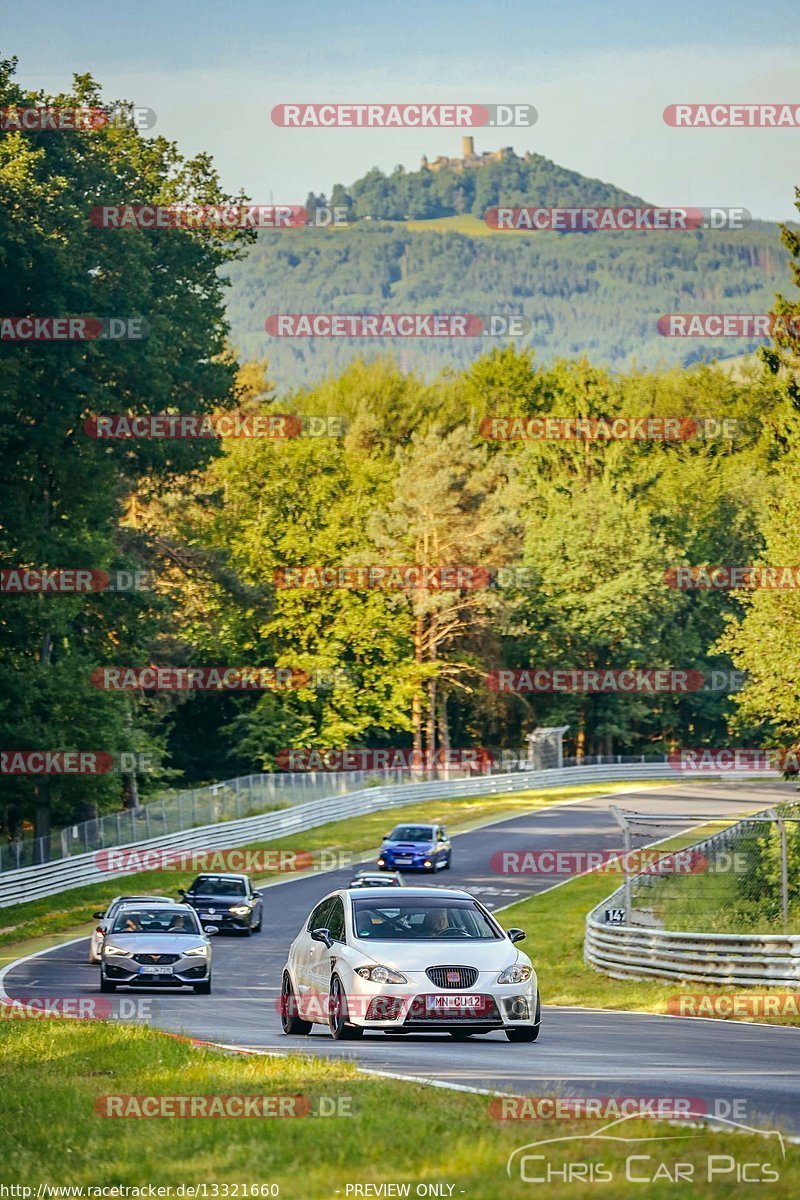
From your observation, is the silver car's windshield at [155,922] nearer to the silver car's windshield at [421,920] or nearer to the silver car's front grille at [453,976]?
the silver car's windshield at [421,920]

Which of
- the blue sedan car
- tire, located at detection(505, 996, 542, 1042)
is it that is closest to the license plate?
tire, located at detection(505, 996, 542, 1042)

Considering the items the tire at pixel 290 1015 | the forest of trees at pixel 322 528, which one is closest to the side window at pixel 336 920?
the tire at pixel 290 1015

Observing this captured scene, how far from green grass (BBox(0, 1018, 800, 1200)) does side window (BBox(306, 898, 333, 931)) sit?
4706mm

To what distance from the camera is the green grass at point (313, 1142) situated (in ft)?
27.3

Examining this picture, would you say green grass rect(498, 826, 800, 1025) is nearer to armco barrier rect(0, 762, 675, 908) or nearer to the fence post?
the fence post

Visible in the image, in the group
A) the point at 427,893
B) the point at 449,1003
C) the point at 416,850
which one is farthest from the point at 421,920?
the point at 416,850

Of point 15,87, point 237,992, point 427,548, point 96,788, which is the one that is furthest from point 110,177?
point 427,548

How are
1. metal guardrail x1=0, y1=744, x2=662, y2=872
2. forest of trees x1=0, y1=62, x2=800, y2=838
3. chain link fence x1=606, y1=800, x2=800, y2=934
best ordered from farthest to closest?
forest of trees x1=0, y1=62, x2=800, y2=838 < metal guardrail x1=0, y1=744, x2=662, y2=872 < chain link fence x1=606, y1=800, x2=800, y2=934

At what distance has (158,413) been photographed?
5494cm

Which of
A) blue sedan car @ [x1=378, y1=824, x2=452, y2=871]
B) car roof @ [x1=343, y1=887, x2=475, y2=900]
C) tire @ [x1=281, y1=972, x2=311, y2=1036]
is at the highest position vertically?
car roof @ [x1=343, y1=887, x2=475, y2=900]

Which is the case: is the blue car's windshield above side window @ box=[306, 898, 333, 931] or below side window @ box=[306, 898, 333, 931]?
below

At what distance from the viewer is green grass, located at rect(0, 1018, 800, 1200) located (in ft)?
27.3

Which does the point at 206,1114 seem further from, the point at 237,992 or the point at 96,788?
the point at 96,788

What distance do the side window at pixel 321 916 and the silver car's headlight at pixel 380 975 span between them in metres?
1.69
